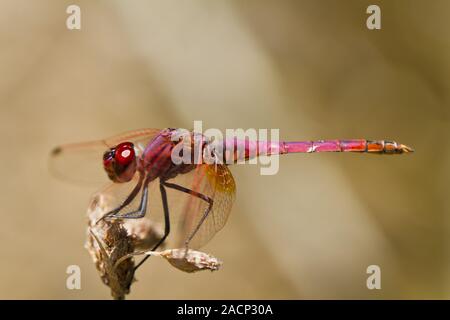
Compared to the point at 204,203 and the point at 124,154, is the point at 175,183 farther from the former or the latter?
the point at 124,154

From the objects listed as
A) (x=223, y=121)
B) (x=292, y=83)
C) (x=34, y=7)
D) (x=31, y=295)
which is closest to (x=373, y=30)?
(x=292, y=83)

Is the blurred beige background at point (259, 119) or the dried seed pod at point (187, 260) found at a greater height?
the blurred beige background at point (259, 119)

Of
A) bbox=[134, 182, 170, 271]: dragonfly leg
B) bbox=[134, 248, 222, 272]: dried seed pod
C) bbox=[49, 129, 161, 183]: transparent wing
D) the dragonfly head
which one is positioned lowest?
bbox=[134, 248, 222, 272]: dried seed pod

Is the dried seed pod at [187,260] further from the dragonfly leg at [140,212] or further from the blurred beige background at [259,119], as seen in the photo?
the blurred beige background at [259,119]

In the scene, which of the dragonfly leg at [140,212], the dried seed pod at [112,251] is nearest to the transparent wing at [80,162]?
the dragonfly leg at [140,212]

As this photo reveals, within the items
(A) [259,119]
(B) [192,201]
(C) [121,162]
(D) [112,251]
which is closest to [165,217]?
(B) [192,201]

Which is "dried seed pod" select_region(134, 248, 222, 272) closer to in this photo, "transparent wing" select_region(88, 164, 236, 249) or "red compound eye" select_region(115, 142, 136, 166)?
"transparent wing" select_region(88, 164, 236, 249)

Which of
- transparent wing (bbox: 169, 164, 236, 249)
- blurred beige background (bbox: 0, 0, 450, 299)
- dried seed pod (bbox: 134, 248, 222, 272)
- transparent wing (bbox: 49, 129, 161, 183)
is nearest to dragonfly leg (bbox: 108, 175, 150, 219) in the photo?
transparent wing (bbox: 169, 164, 236, 249)
